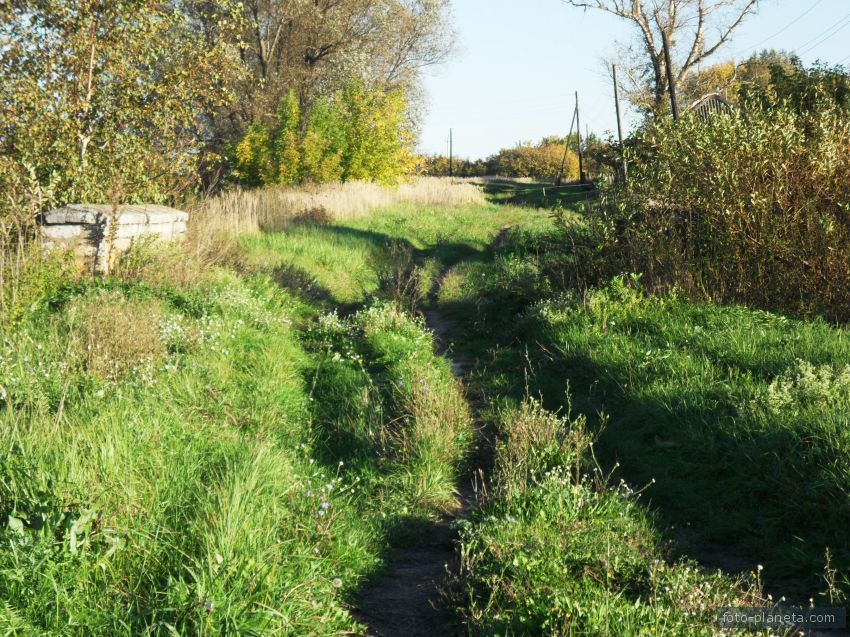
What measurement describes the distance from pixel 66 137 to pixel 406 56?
86.4 ft

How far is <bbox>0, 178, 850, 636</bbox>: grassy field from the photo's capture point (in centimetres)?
340

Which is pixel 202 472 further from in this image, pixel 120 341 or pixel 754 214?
pixel 754 214

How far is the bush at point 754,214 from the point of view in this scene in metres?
8.60

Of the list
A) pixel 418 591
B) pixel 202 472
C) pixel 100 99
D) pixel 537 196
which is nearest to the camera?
pixel 418 591

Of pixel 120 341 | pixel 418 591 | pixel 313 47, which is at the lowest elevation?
pixel 418 591

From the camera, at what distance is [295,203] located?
1944 centimetres

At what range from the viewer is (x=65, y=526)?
3438 mm

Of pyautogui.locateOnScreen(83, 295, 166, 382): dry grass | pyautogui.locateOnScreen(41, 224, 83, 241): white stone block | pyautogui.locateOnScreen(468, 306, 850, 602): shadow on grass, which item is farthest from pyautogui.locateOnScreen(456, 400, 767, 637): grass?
pyautogui.locateOnScreen(41, 224, 83, 241): white stone block

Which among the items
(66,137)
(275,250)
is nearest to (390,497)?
(66,137)

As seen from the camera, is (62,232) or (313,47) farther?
(313,47)

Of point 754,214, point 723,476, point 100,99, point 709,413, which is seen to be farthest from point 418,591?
point 100,99

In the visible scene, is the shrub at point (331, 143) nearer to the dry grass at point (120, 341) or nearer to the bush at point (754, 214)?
the bush at point (754, 214)

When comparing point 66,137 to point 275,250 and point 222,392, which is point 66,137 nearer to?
point 275,250

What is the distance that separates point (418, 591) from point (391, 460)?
5.53 ft
